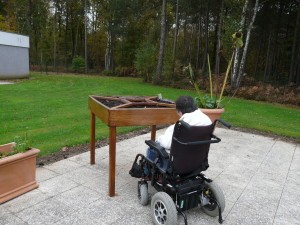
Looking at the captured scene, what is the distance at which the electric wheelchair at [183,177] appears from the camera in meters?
Answer: 2.34

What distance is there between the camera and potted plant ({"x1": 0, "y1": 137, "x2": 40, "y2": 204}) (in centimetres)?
276

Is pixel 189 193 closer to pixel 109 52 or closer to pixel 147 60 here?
pixel 147 60

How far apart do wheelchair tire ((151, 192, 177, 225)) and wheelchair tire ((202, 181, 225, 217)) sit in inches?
18.4

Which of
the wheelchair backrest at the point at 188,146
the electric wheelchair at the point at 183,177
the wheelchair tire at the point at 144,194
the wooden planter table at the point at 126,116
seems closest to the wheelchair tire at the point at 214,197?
the electric wheelchair at the point at 183,177

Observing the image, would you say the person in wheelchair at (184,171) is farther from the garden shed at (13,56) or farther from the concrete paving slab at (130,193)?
the garden shed at (13,56)

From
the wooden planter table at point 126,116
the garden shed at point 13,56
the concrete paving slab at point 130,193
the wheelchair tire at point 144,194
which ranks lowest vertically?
Result: the concrete paving slab at point 130,193

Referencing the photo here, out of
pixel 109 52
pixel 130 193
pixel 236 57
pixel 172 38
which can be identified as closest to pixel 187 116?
pixel 130 193

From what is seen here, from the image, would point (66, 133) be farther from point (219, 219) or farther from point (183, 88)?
point (183, 88)

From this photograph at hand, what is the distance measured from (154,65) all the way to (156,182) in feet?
52.9

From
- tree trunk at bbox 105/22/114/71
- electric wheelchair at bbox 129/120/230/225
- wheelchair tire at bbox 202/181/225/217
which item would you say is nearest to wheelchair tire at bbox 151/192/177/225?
electric wheelchair at bbox 129/120/230/225

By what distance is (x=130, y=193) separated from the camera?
3146 mm

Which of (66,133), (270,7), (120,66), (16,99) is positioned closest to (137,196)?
(66,133)

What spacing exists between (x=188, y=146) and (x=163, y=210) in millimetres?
619

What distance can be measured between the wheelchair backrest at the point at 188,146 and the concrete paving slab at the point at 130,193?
1.88 ft
